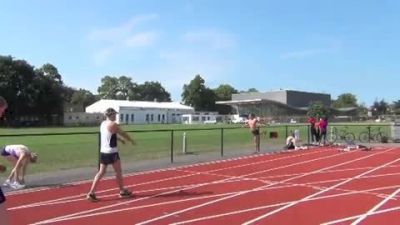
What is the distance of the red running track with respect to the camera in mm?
8984

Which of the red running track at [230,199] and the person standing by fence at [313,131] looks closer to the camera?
the red running track at [230,199]

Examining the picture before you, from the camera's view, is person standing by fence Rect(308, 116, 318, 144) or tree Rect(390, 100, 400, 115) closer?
person standing by fence Rect(308, 116, 318, 144)

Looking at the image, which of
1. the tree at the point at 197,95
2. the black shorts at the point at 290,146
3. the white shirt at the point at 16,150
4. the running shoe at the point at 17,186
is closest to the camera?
the running shoe at the point at 17,186

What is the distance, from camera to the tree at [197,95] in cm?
17100

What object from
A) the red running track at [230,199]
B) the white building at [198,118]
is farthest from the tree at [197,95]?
the red running track at [230,199]

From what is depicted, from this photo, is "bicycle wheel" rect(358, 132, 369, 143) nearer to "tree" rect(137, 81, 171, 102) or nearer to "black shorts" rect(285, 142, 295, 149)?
"black shorts" rect(285, 142, 295, 149)

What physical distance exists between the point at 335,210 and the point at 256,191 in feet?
8.20

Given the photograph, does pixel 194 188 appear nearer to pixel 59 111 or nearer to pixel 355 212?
pixel 355 212

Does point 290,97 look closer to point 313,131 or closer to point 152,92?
point 152,92

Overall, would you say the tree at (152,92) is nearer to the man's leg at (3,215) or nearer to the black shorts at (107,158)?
the black shorts at (107,158)

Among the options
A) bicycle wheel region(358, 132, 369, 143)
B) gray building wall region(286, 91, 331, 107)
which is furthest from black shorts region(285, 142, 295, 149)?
gray building wall region(286, 91, 331, 107)

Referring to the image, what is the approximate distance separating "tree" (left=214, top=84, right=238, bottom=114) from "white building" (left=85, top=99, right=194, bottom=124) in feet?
111

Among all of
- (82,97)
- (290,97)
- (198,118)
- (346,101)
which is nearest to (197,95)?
(290,97)

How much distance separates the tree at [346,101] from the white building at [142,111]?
62.3 meters
